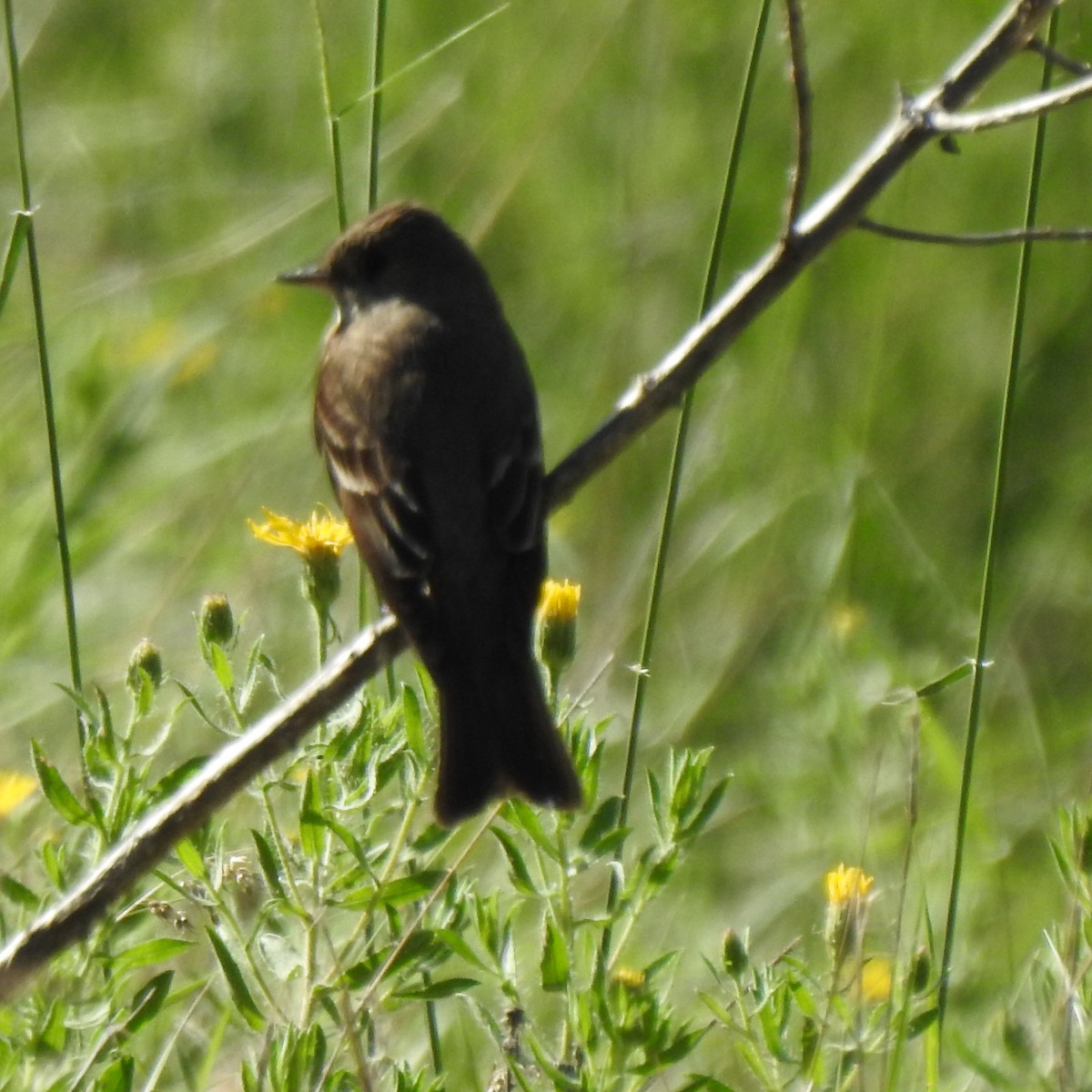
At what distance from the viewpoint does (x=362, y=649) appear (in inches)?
114

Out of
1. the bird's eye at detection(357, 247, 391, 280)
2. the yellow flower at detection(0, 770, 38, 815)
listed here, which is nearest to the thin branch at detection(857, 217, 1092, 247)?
the yellow flower at detection(0, 770, 38, 815)

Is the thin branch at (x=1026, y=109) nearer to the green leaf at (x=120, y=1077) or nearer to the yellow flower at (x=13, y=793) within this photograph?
the green leaf at (x=120, y=1077)

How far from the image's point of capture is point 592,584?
512cm

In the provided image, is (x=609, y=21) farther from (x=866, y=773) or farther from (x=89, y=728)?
(x=89, y=728)

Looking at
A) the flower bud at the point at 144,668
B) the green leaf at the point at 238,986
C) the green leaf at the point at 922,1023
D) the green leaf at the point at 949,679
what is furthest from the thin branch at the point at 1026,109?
the green leaf at the point at 238,986

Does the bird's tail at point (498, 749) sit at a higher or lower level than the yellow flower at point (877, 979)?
higher

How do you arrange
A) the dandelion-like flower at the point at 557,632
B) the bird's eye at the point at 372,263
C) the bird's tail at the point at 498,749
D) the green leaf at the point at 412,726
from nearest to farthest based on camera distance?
the green leaf at the point at 412,726 < the bird's tail at the point at 498,749 < the dandelion-like flower at the point at 557,632 < the bird's eye at the point at 372,263

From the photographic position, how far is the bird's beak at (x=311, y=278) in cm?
444

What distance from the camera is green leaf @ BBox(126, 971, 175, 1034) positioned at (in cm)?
A: 247

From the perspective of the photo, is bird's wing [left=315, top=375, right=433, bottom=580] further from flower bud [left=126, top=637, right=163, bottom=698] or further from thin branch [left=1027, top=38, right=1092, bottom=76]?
thin branch [left=1027, top=38, right=1092, bottom=76]

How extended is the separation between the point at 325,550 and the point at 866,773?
1.80m

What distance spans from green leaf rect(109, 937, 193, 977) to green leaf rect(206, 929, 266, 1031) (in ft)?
0.16

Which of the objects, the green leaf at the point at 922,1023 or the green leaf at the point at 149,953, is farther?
the green leaf at the point at 922,1023

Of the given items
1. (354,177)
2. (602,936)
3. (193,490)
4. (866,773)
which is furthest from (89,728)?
(354,177)
